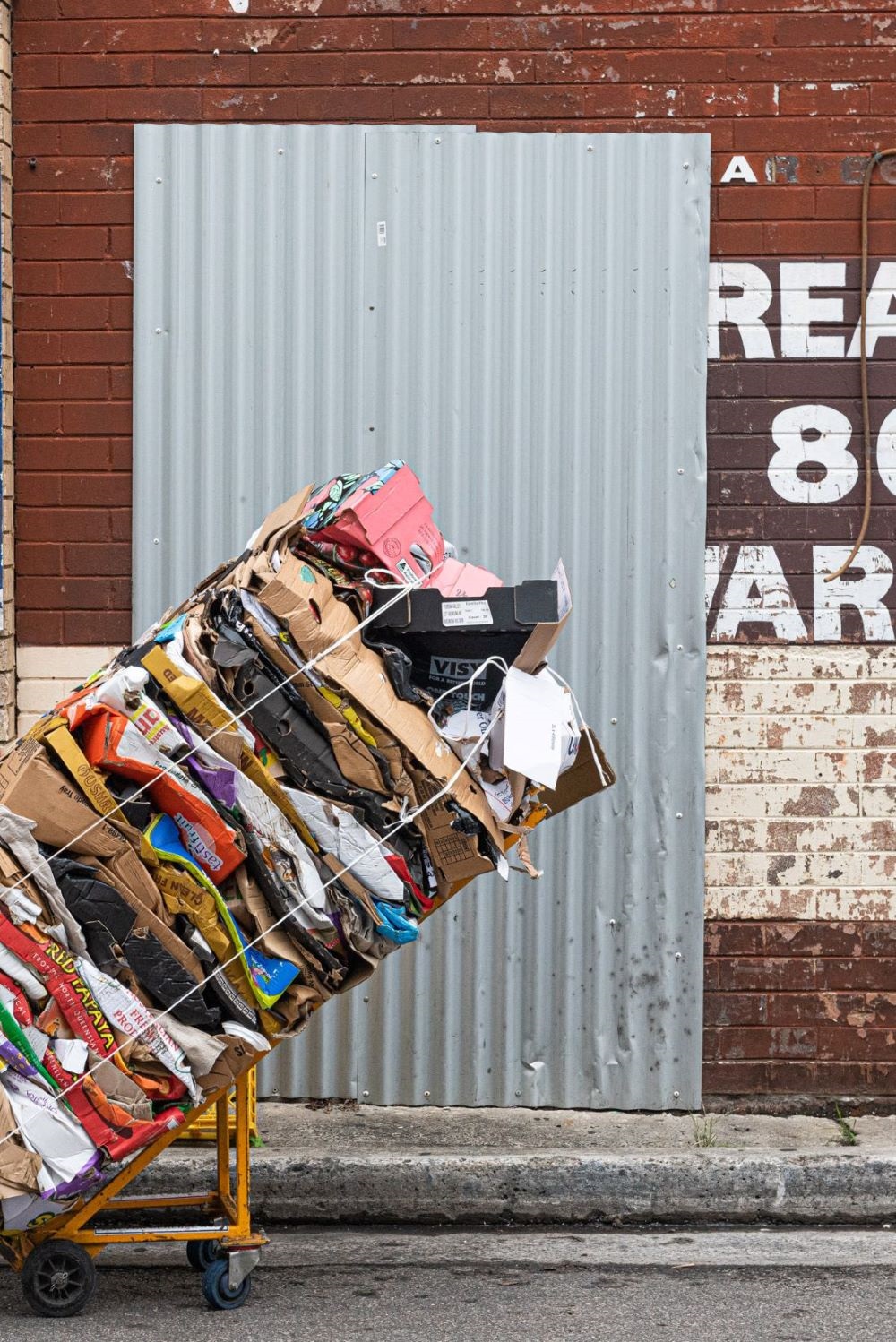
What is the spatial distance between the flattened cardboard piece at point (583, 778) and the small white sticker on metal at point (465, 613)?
0.57 metres

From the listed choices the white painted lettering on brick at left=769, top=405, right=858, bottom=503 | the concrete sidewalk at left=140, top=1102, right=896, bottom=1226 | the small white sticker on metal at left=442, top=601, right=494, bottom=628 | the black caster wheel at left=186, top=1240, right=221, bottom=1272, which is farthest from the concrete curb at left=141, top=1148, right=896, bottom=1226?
the white painted lettering on brick at left=769, top=405, right=858, bottom=503

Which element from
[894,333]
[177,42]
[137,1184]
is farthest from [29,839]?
[894,333]

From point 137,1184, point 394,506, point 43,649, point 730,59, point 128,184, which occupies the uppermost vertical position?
point 730,59

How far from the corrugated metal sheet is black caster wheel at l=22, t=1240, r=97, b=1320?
1895mm

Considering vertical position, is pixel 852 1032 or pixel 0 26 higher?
pixel 0 26

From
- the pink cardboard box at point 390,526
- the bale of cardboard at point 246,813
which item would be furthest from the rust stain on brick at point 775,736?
the pink cardboard box at point 390,526

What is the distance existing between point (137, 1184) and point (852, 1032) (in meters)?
2.90

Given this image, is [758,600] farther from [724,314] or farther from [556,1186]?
[556,1186]

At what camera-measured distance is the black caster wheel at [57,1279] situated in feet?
13.6

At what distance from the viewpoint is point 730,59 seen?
6023 millimetres

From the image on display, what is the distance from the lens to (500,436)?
607 centimetres

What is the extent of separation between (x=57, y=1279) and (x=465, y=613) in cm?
219

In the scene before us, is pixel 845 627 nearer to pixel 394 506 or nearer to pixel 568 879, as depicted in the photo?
pixel 568 879

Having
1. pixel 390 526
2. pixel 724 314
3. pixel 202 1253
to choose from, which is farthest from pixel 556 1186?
pixel 724 314
